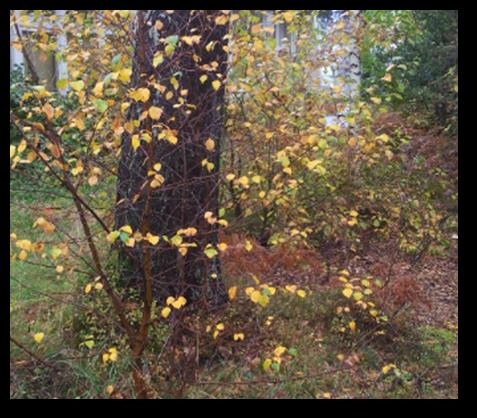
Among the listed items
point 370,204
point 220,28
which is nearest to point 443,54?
point 370,204

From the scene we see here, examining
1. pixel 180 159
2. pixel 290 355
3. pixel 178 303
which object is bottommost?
pixel 290 355

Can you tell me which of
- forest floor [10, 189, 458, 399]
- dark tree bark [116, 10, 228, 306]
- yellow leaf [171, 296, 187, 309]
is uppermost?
dark tree bark [116, 10, 228, 306]

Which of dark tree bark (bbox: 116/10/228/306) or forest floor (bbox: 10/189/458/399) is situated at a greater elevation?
dark tree bark (bbox: 116/10/228/306)

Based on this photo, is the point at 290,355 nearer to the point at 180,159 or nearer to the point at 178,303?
the point at 178,303

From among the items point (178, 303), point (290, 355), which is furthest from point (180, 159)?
point (290, 355)

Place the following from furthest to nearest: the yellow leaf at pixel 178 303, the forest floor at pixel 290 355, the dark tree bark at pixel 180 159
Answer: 1. the dark tree bark at pixel 180 159
2. the forest floor at pixel 290 355
3. the yellow leaf at pixel 178 303

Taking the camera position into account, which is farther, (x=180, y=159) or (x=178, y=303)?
(x=180, y=159)

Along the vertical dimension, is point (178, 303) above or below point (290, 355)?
above

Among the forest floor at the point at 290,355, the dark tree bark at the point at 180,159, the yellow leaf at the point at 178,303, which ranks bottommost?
the forest floor at the point at 290,355

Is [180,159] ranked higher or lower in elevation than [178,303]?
higher

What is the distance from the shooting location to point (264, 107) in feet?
16.4

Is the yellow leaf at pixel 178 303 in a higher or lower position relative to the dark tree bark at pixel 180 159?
Answer: lower

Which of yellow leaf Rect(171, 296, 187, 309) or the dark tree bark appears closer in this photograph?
yellow leaf Rect(171, 296, 187, 309)

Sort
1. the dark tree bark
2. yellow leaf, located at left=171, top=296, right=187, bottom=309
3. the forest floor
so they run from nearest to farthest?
1. yellow leaf, located at left=171, top=296, right=187, bottom=309
2. the forest floor
3. the dark tree bark
